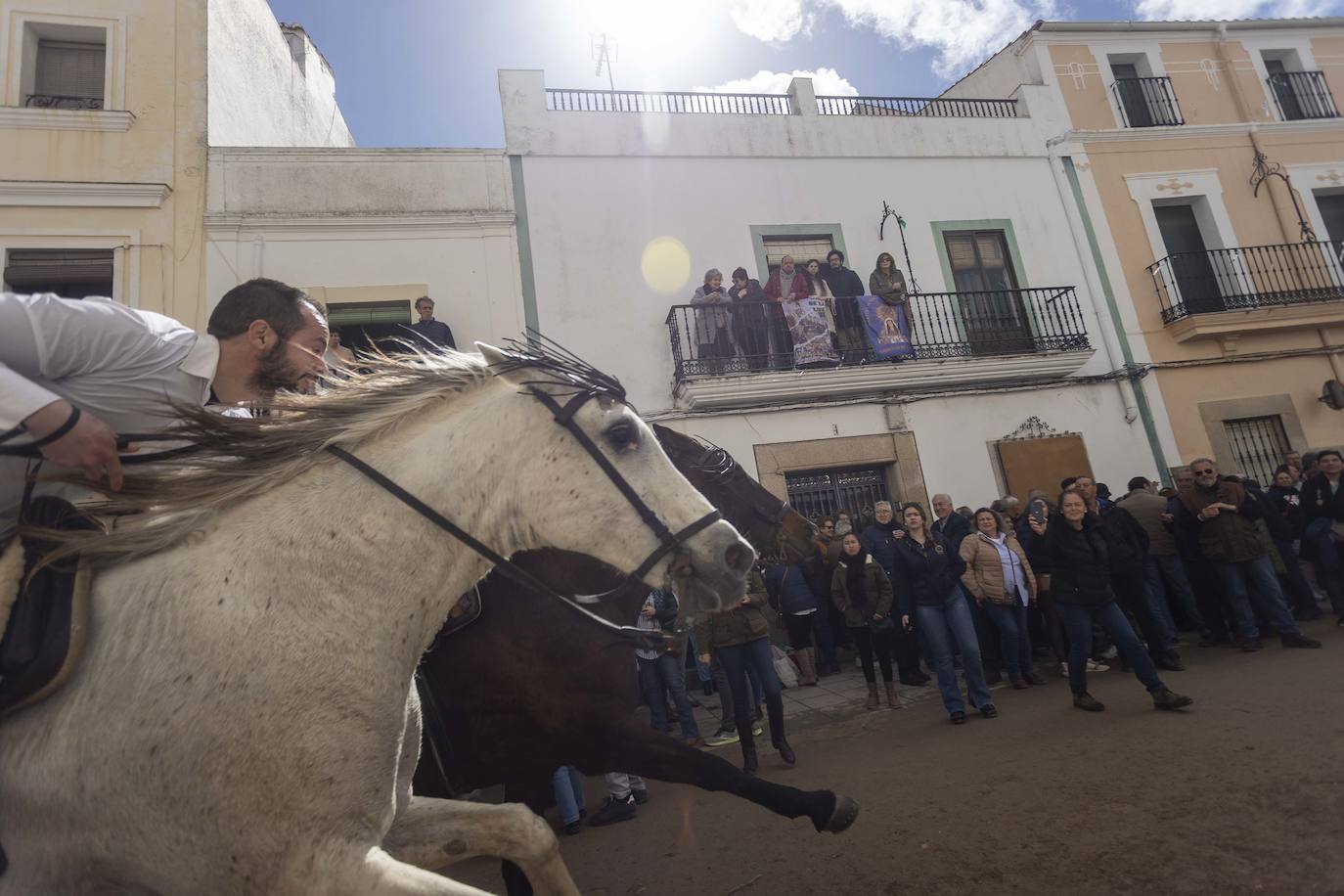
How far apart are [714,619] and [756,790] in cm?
264

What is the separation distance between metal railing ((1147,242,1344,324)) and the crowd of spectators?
5022 mm

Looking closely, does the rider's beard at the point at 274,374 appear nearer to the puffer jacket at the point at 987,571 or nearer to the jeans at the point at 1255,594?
the puffer jacket at the point at 987,571

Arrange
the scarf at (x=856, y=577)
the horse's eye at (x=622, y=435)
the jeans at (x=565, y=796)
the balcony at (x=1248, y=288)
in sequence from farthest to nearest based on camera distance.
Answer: the balcony at (x=1248, y=288)
the scarf at (x=856, y=577)
the jeans at (x=565, y=796)
the horse's eye at (x=622, y=435)

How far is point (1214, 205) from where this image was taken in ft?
41.0

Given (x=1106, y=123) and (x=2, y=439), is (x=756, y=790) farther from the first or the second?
(x=1106, y=123)

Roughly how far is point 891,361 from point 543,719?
28.1 ft

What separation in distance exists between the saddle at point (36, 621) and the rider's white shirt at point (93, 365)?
13cm

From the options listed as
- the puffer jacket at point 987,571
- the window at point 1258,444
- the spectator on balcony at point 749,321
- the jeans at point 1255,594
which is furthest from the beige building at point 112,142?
the window at point 1258,444

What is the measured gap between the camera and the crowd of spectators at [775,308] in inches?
401

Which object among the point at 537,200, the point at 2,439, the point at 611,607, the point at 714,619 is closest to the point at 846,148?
the point at 537,200

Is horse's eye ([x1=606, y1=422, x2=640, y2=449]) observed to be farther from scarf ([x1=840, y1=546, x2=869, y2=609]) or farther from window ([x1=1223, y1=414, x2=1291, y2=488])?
window ([x1=1223, y1=414, x2=1291, y2=488])

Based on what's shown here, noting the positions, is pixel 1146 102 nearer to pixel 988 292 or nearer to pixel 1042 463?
pixel 988 292

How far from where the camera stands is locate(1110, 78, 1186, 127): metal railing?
1293cm

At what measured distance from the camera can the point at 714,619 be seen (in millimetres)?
5711
